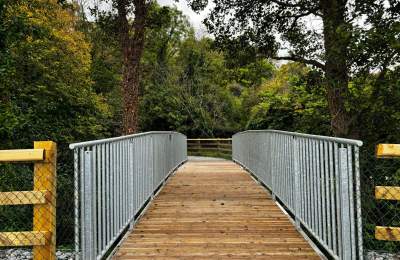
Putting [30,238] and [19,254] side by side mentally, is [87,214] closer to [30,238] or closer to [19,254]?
[30,238]

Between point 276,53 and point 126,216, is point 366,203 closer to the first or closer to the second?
point 126,216

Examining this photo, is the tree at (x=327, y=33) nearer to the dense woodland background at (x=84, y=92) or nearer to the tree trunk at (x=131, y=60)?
the dense woodland background at (x=84, y=92)

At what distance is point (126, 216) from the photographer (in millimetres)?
4477

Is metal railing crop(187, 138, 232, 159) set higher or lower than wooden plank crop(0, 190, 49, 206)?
lower

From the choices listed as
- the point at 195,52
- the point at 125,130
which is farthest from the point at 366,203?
the point at 195,52

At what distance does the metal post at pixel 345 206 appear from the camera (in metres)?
2.96

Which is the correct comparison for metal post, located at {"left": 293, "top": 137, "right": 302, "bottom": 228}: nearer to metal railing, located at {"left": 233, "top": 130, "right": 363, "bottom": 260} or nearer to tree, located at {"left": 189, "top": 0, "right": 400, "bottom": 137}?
metal railing, located at {"left": 233, "top": 130, "right": 363, "bottom": 260}

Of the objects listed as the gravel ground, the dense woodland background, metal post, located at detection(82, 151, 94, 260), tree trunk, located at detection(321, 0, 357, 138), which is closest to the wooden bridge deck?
metal post, located at detection(82, 151, 94, 260)

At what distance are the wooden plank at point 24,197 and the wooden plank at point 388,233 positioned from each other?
8.65 feet

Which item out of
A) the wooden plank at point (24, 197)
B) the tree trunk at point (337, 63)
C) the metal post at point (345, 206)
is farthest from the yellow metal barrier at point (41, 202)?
the tree trunk at point (337, 63)

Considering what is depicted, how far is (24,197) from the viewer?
119 inches

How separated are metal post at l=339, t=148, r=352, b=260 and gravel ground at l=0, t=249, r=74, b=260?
5528 millimetres

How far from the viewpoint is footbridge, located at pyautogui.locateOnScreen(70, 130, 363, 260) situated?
306 centimetres

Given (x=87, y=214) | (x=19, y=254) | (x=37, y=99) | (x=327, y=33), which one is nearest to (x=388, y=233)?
(x=87, y=214)
